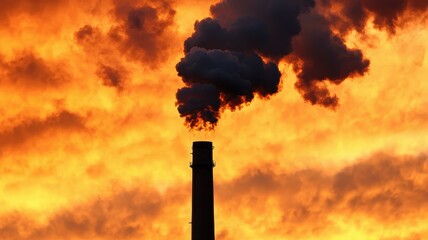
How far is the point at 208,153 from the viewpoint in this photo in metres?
99.8

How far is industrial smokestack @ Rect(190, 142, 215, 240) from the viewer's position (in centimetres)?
9894

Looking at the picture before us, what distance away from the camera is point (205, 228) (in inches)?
3903

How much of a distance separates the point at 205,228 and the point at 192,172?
10.9 feet

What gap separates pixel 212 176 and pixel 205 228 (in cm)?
303

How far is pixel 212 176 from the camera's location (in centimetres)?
9938

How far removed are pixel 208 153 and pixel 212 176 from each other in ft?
4.57

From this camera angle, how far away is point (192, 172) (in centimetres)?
9931

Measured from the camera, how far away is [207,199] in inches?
3903

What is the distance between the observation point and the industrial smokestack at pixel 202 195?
9894 centimetres

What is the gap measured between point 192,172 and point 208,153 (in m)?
1.49

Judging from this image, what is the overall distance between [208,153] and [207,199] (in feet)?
8.90

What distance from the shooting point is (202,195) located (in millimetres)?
99000
